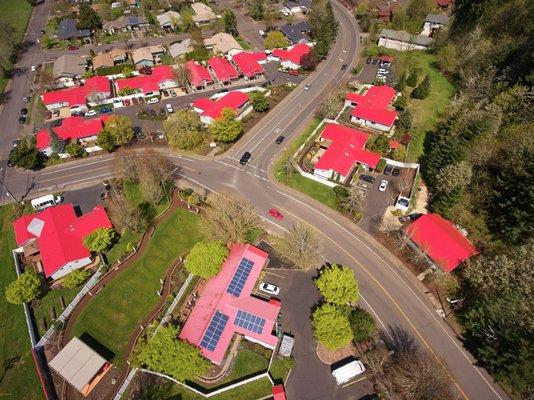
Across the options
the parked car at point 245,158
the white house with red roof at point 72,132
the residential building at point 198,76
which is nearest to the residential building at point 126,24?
the residential building at point 198,76

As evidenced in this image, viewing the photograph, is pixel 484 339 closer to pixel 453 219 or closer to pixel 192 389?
pixel 453 219

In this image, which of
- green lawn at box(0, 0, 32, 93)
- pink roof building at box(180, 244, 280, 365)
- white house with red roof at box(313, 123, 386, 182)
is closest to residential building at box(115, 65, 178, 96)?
white house with red roof at box(313, 123, 386, 182)

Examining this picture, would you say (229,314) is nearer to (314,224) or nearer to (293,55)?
(314,224)

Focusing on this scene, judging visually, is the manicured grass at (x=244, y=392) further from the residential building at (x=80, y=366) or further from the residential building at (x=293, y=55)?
the residential building at (x=293, y=55)

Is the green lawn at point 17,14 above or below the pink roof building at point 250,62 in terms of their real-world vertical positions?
below

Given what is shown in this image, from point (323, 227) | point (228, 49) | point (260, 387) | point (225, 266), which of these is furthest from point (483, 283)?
point (228, 49)

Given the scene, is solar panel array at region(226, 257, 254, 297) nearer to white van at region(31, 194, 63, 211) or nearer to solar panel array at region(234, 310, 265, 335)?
solar panel array at region(234, 310, 265, 335)

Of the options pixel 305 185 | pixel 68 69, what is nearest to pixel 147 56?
pixel 68 69
